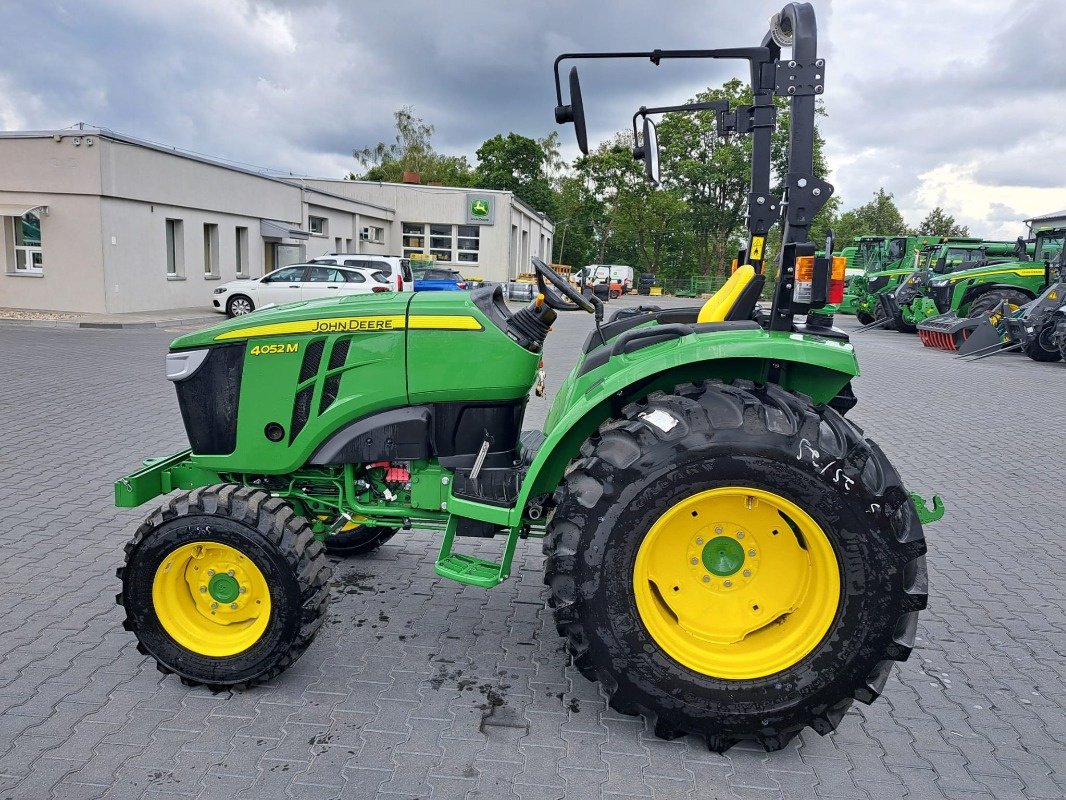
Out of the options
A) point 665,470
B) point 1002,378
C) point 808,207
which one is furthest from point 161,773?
point 1002,378

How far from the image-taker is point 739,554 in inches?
114

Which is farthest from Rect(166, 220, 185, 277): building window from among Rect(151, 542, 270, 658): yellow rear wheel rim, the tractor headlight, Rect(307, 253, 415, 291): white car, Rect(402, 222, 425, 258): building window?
Rect(151, 542, 270, 658): yellow rear wheel rim

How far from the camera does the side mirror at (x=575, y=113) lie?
9.32 ft

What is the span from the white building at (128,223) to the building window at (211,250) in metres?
0.03

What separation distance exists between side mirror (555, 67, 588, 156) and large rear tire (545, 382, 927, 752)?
39.9 inches

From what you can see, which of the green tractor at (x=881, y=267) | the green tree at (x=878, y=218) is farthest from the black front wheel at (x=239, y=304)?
the green tree at (x=878, y=218)

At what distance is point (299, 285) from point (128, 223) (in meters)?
4.47

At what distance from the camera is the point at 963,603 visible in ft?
13.9

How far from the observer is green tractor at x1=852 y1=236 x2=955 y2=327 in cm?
2430

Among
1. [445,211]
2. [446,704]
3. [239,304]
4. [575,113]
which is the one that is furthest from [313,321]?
[445,211]

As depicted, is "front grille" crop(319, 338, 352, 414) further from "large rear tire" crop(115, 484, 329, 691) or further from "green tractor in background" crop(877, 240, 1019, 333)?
"green tractor in background" crop(877, 240, 1019, 333)

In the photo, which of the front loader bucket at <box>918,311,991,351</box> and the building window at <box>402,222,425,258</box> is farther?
the building window at <box>402,222,425,258</box>

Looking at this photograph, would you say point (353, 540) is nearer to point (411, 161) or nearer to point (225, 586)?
point (225, 586)

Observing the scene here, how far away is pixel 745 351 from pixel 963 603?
7.96ft
